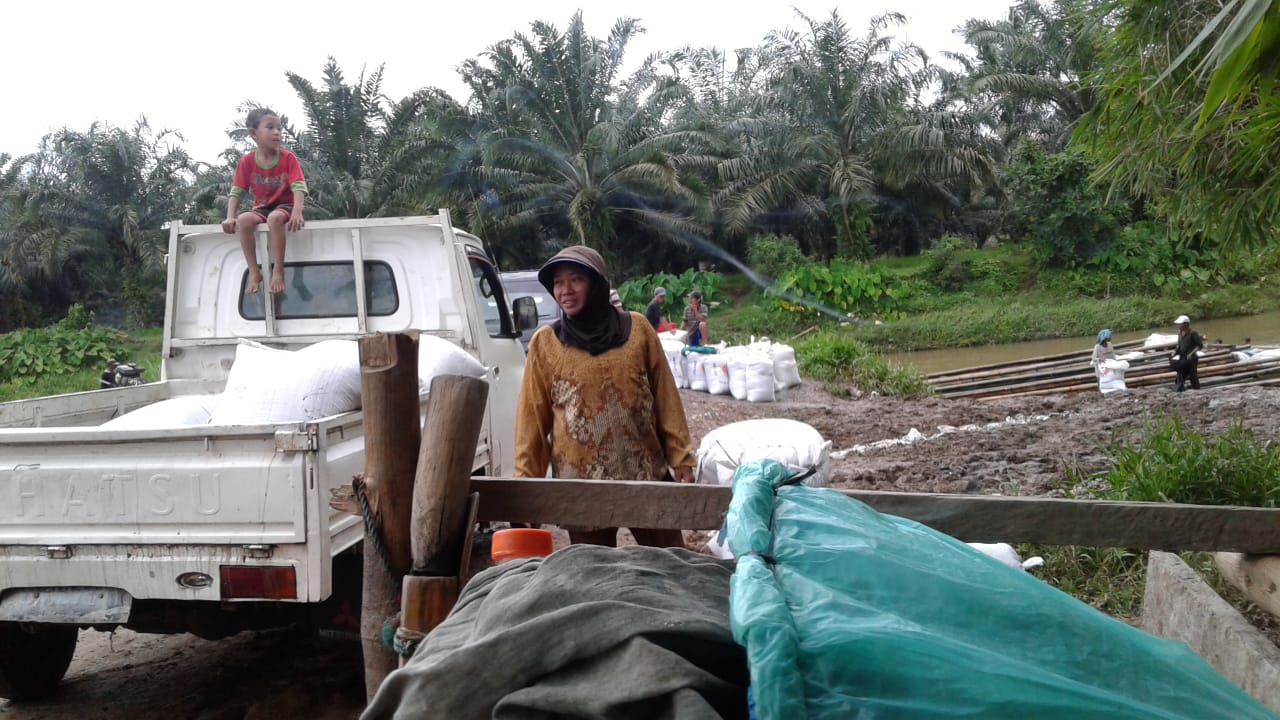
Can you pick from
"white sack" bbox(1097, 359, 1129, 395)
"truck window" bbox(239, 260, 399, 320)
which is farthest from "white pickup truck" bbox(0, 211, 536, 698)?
"white sack" bbox(1097, 359, 1129, 395)

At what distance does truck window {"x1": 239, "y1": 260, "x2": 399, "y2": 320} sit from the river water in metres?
15.7

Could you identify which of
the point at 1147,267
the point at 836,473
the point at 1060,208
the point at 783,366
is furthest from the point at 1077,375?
the point at 1147,267

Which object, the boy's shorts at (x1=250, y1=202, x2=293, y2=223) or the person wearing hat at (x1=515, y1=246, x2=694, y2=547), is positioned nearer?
the person wearing hat at (x1=515, y1=246, x2=694, y2=547)

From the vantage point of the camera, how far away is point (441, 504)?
199 centimetres

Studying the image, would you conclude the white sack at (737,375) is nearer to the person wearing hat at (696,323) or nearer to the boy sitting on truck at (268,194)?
the person wearing hat at (696,323)

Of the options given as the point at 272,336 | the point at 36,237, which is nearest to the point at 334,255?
the point at 272,336

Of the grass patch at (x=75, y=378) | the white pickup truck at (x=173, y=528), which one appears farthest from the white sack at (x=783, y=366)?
the grass patch at (x=75, y=378)

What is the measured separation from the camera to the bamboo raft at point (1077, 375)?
11.8 metres

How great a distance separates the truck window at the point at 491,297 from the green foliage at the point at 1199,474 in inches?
134

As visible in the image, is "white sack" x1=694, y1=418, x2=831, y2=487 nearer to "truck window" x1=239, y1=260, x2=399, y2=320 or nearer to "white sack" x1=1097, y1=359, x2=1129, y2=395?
"truck window" x1=239, y1=260, x2=399, y2=320

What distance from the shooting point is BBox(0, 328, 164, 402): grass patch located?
18.9 meters

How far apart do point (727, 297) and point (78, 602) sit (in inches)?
1031

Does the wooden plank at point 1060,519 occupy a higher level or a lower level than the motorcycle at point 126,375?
lower

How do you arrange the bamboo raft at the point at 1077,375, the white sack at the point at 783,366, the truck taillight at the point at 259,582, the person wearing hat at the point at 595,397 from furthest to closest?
the white sack at the point at 783,366, the bamboo raft at the point at 1077,375, the person wearing hat at the point at 595,397, the truck taillight at the point at 259,582
